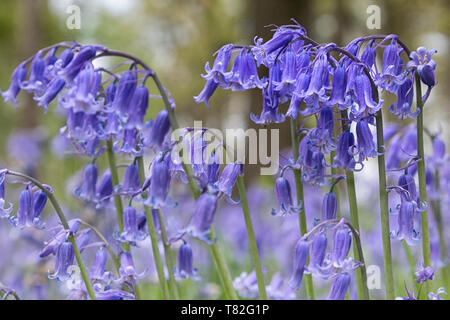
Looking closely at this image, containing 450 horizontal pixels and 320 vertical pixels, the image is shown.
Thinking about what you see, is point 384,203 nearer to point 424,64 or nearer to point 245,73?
point 424,64

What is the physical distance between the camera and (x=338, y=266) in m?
1.42

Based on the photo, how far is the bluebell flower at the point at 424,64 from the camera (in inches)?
58.1

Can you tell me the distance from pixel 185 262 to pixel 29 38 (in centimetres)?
767

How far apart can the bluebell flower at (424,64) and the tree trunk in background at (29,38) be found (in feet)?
24.4

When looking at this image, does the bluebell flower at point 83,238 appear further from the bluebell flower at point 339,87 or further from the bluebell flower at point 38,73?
the bluebell flower at point 339,87

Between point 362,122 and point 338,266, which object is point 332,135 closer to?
point 362,122

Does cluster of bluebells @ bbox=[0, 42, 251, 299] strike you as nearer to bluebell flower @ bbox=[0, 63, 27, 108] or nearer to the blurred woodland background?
bluebell flower @ bbox=[0, 63, 27, 108]

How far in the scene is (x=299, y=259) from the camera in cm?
147

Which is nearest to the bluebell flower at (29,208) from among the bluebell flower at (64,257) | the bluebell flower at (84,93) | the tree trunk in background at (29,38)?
the bluebell flower at (64,257)

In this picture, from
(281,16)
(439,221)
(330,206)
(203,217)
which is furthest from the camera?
(281,16)

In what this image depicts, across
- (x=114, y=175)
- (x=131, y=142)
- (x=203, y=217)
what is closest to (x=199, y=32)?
(x=114, y=175)

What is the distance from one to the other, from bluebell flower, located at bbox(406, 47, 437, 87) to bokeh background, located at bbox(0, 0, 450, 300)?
648mm
